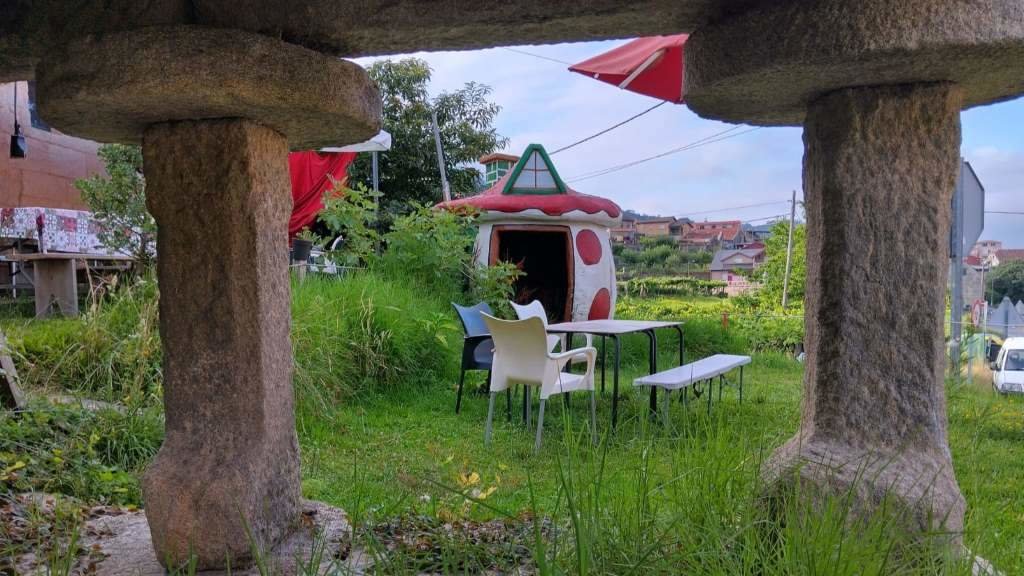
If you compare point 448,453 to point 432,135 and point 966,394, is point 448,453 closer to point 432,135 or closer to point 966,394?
point 966,394

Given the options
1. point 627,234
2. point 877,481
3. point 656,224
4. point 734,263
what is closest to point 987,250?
point 877,481

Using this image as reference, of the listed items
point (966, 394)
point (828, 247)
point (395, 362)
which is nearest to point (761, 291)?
point (966, 394)

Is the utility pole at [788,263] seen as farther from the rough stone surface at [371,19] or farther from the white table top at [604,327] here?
the rough stone surface at [371,19]

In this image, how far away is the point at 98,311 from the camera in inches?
175

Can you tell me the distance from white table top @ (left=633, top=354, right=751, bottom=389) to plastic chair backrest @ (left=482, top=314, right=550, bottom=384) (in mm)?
588

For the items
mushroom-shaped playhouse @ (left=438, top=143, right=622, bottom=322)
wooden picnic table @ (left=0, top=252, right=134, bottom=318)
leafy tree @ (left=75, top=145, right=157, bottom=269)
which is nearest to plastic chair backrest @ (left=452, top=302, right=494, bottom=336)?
mushroom-shaped playhouse @ (left=438, top=143, right=622, bottom=322)

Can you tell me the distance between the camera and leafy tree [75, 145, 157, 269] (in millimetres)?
6078

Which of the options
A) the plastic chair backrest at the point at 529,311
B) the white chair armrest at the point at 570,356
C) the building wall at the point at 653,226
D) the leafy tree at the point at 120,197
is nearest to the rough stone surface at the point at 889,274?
the white chair armrest at the point at 570,356

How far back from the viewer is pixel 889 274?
6.05 feet

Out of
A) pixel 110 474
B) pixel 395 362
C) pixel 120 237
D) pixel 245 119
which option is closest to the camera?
pixel 245 119

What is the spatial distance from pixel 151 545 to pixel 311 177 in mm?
7889

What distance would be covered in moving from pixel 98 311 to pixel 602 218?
5.17 m

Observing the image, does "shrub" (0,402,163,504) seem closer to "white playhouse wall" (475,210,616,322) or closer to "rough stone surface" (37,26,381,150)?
"rough stone surface" (37,26,381,150)

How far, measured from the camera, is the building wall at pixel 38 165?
297 inches
